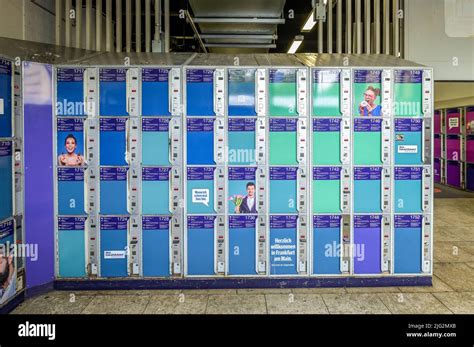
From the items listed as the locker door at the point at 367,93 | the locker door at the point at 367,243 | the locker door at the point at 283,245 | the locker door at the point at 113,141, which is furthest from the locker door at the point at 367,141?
the locker door at the point at 113,141

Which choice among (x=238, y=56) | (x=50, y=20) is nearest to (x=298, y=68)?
(x=238, y=56)

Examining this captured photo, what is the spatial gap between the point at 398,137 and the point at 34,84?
4301mm

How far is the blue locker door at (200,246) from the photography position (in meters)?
4.40

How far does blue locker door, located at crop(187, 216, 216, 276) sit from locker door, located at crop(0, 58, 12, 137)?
2.19 metres

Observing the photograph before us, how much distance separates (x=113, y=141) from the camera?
4.34 metres

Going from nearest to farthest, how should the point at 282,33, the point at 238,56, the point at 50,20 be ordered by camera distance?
the point at 238,56, the point at 50,20, the point at 282,33

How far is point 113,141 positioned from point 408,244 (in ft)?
12.4

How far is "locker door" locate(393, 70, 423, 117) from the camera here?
440 cm

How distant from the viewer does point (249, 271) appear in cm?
443

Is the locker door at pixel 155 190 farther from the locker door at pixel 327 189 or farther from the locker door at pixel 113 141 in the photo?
the locker door at pixel 327 189

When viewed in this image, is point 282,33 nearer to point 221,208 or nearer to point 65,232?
point 221,208

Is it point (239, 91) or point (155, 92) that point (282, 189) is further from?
point (155, 92)

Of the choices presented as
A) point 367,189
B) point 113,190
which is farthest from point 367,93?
point 113,190

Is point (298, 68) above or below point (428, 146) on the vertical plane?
above
